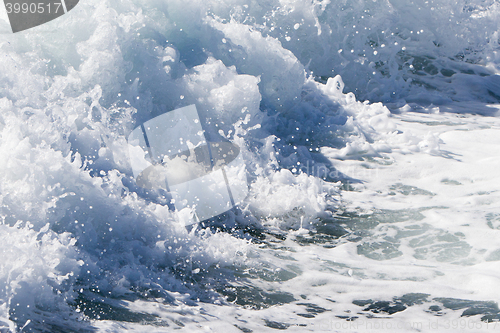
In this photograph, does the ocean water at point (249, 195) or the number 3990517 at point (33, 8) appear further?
the number 3990517 at point (33, 8)

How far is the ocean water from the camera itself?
330cm

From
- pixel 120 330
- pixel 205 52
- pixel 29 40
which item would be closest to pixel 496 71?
pixel 205 52

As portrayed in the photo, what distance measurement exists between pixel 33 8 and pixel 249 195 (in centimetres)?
338

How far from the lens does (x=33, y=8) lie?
5.73 m

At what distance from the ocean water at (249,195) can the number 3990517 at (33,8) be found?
1.06ft

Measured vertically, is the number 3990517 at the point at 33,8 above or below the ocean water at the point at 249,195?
above

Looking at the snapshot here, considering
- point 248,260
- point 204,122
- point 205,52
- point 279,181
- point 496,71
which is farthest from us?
point 496,71

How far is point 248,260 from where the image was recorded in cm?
403

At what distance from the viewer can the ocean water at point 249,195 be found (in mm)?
3301

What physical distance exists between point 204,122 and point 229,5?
3047mm

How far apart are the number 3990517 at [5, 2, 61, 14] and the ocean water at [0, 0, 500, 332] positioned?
1.06 feet

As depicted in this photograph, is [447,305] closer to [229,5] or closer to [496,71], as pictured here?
[229,5]

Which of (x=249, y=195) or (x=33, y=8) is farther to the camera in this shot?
(x=33, y=8)

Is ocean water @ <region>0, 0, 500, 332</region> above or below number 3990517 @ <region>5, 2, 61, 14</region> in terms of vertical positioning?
below
